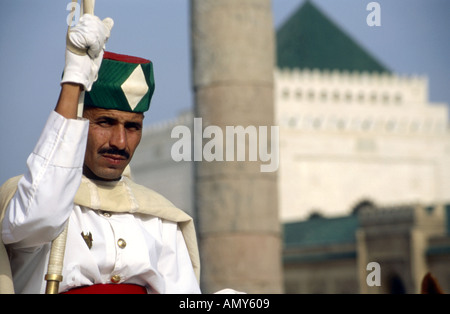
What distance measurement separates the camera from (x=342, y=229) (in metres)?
33.7

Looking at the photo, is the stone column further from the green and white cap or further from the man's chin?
the man's chin

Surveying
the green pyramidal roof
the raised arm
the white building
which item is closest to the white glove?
the raised arm

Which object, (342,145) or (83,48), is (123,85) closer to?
(83,48)

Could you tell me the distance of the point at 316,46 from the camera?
55.8 m

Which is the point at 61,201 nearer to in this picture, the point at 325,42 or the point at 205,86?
the point at 205,86

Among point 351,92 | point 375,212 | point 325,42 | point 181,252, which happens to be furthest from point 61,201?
point 325,42

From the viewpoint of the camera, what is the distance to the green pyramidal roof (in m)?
54.7

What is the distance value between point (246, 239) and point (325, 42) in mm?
45648

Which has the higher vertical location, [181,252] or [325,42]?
[325,42]

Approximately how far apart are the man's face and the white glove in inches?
12.2

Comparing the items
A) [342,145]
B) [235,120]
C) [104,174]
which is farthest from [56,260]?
[342,145]

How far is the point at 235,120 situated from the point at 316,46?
4579 cm

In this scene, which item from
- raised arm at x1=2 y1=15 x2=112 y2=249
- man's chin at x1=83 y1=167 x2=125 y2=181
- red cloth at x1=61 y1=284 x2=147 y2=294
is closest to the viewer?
raised arm at x1=2 y1=15 x2=112 y2=249

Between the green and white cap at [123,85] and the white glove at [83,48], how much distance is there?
32cm
